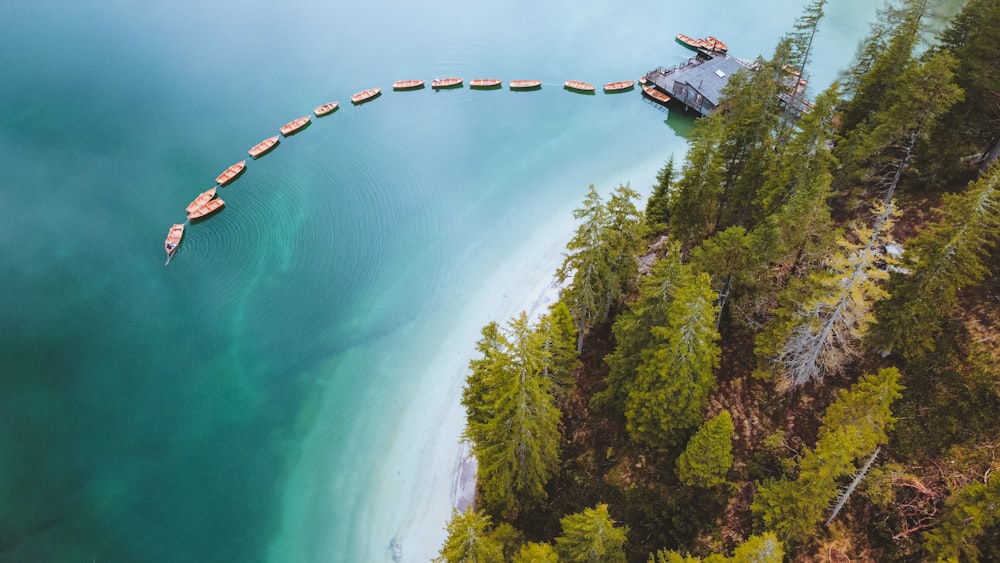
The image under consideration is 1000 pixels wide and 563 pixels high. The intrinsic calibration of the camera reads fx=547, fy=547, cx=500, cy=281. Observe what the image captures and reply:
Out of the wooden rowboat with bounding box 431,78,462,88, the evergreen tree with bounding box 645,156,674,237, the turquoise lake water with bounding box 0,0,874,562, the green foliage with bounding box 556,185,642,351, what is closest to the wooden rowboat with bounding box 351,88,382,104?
the turquoise lake water with bounding box 0,0,874,562

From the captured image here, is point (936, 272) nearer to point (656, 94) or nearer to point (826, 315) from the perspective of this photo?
point (826, 315)

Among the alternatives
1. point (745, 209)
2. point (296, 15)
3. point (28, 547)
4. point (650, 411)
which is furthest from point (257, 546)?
point (296, 15)

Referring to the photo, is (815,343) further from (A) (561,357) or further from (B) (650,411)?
(A) (561,357)

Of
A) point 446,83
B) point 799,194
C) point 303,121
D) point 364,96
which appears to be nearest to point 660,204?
point 799,194

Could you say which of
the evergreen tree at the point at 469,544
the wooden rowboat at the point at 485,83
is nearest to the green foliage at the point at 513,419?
the evergreen tree at the point at 469,544

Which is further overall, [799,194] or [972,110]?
[972,110]

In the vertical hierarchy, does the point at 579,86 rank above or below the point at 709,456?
above
